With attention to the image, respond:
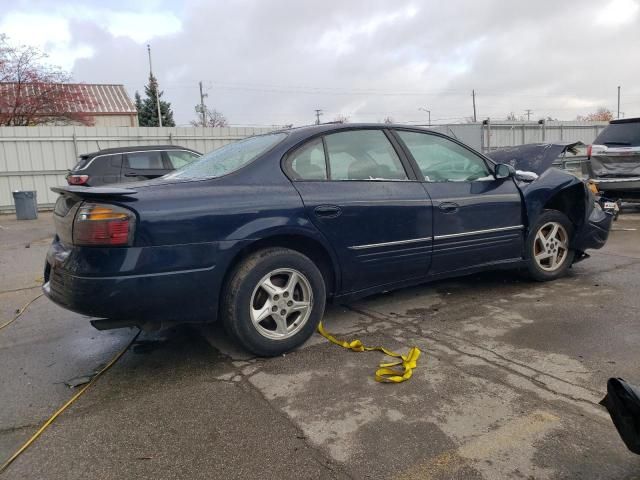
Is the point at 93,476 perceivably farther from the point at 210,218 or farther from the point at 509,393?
the point at 509,393

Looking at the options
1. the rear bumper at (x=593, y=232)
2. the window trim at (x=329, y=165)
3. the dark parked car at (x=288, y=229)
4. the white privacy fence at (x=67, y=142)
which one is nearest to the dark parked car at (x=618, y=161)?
the white privacy fence at (x=67, y=142)

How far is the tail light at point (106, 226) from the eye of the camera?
2959 millimetres

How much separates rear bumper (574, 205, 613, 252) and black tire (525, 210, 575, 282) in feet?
0.31

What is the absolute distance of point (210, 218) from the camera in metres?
3.17

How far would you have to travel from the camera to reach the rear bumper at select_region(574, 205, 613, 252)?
519 cm

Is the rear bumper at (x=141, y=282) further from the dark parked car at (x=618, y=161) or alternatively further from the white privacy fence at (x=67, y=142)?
the white privacy fence at (x=67, y=142)

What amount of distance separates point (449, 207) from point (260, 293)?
1.77 m

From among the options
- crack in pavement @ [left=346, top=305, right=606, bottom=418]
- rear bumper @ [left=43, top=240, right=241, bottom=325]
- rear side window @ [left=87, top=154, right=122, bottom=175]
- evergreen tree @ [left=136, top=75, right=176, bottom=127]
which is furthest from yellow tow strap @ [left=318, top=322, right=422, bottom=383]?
evergreen tree @ [left=136, top=75, right=176, bottom=127]

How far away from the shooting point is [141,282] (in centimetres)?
299

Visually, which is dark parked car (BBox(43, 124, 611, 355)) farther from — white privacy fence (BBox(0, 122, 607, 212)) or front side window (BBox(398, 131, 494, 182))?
white privacy fence (BBox(0, 122, 607, 212))

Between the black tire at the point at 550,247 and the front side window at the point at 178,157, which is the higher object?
the front side window at the point at 178,157

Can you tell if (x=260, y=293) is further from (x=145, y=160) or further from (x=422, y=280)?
(x=145, y=160)

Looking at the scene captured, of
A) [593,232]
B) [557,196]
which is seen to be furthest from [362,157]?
[593,232]

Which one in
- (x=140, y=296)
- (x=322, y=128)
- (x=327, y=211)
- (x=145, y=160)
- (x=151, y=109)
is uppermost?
(x=151, y=109)
